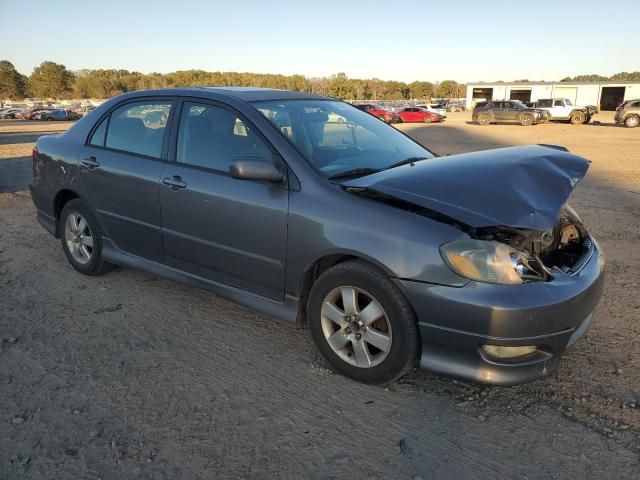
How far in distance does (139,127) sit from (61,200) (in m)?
1.32

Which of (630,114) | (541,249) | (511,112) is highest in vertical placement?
(511,112)

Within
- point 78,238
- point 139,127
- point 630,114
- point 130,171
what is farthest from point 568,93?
point 130,171

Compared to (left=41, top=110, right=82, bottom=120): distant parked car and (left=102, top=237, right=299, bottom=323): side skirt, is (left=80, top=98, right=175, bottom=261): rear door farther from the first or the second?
(left=41, top=110, right=82, bottom=120): distant parked car

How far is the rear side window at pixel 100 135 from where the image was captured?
4297 mm

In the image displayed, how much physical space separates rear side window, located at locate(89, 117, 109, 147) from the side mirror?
1884 mm

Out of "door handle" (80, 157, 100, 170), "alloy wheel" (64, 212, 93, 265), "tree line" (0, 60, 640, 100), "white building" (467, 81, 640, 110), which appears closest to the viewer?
"door handle" (80, 157, 100, 170)

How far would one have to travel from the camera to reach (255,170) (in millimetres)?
2990

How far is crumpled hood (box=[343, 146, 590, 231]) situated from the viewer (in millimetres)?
2580

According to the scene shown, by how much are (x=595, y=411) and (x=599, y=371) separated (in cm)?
45

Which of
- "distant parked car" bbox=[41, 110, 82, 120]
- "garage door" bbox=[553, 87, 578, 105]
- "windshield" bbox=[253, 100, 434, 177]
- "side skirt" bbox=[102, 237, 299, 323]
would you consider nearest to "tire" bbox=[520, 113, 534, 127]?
"garage door" bbox=[553, 87, 578, 105]

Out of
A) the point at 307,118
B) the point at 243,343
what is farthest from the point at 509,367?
the point at 307,118

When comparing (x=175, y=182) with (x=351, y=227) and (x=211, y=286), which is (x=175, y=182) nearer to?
(x=211, y=286)

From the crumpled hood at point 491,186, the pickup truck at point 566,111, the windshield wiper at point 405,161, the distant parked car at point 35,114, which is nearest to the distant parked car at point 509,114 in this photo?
the pickup truck at point 566,111

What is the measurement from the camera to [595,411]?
2.65 meters
